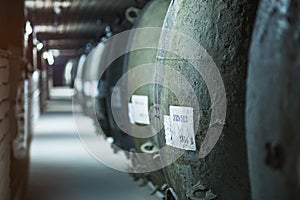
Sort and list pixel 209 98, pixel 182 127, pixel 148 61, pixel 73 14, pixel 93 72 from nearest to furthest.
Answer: pixel 209 98 → pixel 182 127 → pixel 148 61 → pixel 93 72 → pixel 73 14

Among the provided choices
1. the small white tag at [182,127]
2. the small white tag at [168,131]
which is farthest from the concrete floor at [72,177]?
the small white tag at [182,127]

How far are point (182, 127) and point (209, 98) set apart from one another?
25 centimetres

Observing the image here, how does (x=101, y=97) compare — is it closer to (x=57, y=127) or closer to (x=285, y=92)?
(x=57, y=127)

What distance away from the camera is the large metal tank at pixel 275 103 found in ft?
4.63

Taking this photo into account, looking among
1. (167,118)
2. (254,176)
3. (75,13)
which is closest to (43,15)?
(75,13)

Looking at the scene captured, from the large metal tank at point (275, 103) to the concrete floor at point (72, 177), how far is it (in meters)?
3.75

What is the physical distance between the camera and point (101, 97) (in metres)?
8.14

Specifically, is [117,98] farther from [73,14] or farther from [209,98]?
[73,14]

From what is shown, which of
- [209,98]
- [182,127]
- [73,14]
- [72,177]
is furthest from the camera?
[73,14]

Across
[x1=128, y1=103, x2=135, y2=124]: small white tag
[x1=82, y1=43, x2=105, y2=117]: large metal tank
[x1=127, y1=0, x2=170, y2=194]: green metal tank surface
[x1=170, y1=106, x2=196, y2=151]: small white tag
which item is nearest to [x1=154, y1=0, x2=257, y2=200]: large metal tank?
[x1=170, y1=106, x2=196, y2=151]: small white tag

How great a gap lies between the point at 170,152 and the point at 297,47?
148cm

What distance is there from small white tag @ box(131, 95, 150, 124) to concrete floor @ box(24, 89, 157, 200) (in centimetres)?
110

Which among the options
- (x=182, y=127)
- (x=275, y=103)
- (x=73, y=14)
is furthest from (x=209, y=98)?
(x=73, y=14)

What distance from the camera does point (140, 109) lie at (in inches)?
168
